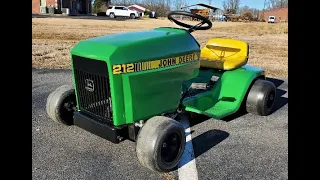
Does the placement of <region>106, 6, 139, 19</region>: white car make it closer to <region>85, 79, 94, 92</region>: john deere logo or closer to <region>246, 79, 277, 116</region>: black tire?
<region>246, 79, 277, 116</region>: black tire

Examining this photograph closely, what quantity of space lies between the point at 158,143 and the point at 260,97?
2320 mm

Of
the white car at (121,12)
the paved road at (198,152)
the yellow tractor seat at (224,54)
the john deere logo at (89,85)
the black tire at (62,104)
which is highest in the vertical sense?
the white car at (121,12)

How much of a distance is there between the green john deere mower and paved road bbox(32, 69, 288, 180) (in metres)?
0.26

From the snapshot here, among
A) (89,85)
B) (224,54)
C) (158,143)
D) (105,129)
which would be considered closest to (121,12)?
(224,54)

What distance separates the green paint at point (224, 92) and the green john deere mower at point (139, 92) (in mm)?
35

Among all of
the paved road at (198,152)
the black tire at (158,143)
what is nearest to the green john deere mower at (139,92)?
the black tire at (158,143)

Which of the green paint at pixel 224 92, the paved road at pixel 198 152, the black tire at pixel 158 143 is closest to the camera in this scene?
the black tire at pixel 158 143

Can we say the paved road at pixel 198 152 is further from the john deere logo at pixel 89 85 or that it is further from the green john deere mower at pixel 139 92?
the john deere logo at pixel 89 85

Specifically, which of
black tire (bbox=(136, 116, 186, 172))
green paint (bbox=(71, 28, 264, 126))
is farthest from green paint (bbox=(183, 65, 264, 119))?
black tire (bbox=(136, 116, 186, 172))

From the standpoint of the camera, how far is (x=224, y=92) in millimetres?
4578

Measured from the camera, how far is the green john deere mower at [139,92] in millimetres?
3055

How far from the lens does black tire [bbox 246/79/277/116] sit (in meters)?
4.72

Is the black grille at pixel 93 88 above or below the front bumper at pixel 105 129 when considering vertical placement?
above

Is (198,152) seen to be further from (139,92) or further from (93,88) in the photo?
(93,88)
